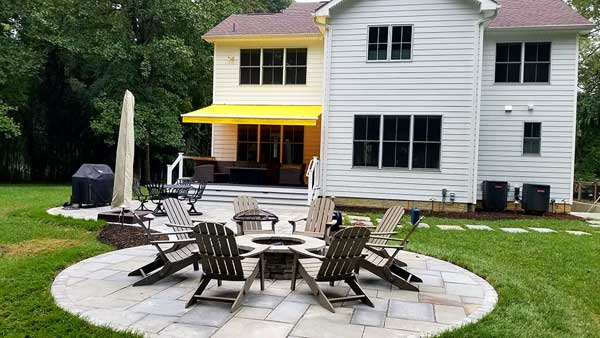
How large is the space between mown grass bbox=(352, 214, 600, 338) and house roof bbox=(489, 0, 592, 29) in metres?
6.72

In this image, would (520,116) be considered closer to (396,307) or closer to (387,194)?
(387,194)

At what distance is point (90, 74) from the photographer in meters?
25.2

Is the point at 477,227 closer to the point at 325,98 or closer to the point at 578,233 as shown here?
the point at 578,233

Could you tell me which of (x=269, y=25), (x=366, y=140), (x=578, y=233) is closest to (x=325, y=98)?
(x=366, y=140)

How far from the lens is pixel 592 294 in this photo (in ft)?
20.0

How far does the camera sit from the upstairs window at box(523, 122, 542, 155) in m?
15.3

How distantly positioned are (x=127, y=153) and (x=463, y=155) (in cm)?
985

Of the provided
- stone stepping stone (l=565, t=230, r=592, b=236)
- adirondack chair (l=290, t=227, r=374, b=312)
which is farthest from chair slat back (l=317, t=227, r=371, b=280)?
stone stepping stone (l=565, t=230, r=592, b=236)

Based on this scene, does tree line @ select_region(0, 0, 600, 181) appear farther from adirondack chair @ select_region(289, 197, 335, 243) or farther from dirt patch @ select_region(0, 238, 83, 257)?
adirondack chair @ select_region(289, 197, 335, 243)

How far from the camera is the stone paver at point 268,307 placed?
4305 mm

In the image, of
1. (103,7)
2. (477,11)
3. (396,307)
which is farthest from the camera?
(103,7)

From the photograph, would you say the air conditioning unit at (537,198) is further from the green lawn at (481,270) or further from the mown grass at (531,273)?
the mown grass at (531,273)

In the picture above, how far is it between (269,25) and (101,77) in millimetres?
10400

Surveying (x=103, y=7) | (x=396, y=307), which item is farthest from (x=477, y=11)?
(x=103, y=7)
